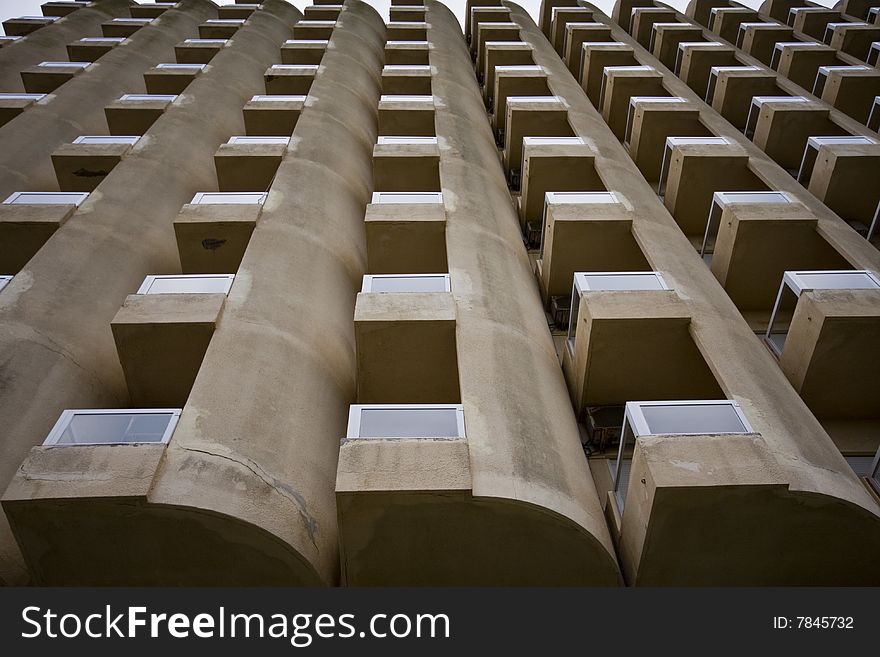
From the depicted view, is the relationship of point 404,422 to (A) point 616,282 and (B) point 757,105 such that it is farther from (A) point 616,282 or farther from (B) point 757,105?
(B) point 757,105

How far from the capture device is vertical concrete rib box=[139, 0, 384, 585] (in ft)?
26.3

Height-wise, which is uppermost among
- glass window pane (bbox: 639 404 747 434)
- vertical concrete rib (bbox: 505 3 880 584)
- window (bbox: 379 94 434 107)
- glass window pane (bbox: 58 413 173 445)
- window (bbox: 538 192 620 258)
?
window (bbox: 379 94 434 107)

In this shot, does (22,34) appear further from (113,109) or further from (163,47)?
(113,109)

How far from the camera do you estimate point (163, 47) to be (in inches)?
1139

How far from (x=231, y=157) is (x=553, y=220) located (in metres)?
8.77

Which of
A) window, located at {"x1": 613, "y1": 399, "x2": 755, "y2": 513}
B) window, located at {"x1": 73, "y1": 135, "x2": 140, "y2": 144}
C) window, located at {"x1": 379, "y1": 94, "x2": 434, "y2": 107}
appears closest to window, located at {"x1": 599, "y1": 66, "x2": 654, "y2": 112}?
window, located at {"x1": 379, "y1": 94, "x2": 434, "y2": 107}

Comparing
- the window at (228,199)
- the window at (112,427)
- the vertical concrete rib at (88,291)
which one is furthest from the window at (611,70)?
the window at (112,427)

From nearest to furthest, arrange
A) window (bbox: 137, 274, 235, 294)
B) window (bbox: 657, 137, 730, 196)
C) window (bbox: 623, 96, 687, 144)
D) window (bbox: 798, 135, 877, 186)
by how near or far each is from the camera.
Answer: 1. window (bbox: 137, 274, 235, 294)
2. window (bbox: 798, 135, 877, 186)
3. window (bbox: 657, 137, 730, 196)
4. window (bbox: 623, 96, 687, 144)

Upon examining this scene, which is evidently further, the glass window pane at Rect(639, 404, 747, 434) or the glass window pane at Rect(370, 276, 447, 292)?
the glass window pane at Rect(370, 276, 447, 292)

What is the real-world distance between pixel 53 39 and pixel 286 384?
28425 millimetres

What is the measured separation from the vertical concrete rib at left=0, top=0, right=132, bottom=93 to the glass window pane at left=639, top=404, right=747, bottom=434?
1069 inches

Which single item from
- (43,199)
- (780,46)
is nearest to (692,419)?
(43,199)

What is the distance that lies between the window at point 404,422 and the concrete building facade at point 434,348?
0.04 meters

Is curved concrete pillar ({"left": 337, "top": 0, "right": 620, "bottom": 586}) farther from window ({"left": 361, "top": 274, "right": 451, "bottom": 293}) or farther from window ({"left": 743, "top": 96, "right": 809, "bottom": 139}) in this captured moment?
window ({"left": 743, "top": 96, "right": 809, "bottom": 139})
